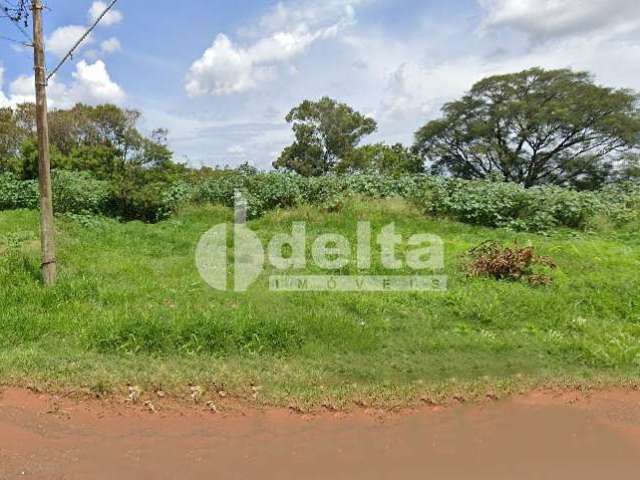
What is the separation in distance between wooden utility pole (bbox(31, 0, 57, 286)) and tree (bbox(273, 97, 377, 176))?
2188 centimetres

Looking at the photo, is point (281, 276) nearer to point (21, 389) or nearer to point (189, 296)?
point (189, 296)

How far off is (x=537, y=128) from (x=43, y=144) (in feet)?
82.2

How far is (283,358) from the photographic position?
443cm

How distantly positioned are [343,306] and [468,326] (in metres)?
1.37

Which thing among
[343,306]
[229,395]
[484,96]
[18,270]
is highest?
[484,96]

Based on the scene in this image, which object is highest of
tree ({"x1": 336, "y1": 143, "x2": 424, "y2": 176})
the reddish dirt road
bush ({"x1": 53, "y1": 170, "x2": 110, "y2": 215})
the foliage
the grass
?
tree ({"x1": 336, "y1": 143, "x2": 424, "y2": 176})

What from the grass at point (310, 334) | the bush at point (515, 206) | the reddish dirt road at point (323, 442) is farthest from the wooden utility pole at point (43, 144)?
the bush at point (515, 206)

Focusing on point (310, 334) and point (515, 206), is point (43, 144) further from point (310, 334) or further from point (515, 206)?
point (515, 206)

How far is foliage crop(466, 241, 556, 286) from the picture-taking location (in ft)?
21.4

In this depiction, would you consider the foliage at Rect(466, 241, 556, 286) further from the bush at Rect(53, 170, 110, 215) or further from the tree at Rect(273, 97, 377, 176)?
the tree at Rect(273, 97, 377, 176)

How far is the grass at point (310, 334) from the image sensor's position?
13.2 ft

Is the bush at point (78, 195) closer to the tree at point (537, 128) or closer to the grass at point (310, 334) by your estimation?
the grass at point (310, 334)

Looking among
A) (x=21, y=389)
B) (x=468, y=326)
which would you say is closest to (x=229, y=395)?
(x=21, y=389)

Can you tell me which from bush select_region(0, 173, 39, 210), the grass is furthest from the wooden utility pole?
bush select_region(0, 173, 39, 210)
